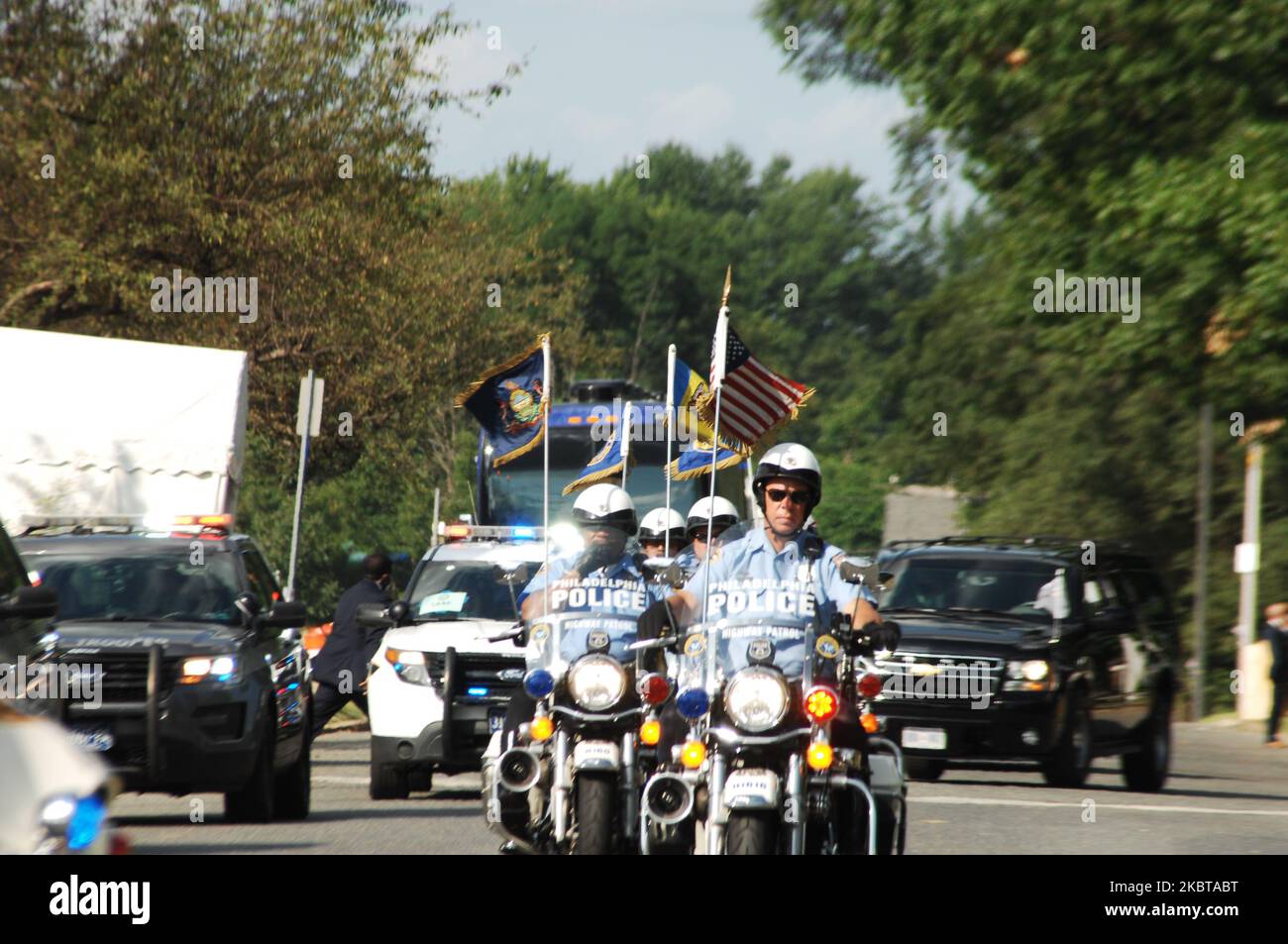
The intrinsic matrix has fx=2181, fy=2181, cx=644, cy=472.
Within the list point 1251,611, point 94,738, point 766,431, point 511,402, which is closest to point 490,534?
point 511,402

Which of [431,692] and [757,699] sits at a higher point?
[757,699]

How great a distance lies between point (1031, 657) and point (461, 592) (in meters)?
4.30

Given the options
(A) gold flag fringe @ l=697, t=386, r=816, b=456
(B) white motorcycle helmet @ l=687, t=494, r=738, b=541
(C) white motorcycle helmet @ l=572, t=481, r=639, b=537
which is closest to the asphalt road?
(B) white motorcycle helmet @ l=687, t=494, r=738, b=541

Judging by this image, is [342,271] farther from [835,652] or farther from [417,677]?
[835,652]

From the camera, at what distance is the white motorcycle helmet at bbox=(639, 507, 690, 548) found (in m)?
12.9

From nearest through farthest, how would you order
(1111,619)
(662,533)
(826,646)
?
(826,646), (662,533), (1111,619)

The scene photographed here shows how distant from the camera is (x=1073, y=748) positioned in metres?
16.5

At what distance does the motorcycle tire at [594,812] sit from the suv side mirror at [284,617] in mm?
4699

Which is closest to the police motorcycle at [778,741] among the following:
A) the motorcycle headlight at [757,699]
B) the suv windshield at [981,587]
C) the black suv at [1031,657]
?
the motorcycle headlight at [757,699]

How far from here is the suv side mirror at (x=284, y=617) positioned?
516 inches

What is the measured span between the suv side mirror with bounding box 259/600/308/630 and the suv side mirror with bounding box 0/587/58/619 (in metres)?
2.99

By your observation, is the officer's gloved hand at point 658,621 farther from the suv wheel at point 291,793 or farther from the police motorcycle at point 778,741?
the suv wheel at point 291,793

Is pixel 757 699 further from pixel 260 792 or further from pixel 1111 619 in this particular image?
pixel 1111 619

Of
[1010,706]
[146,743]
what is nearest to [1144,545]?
[1010,706]
